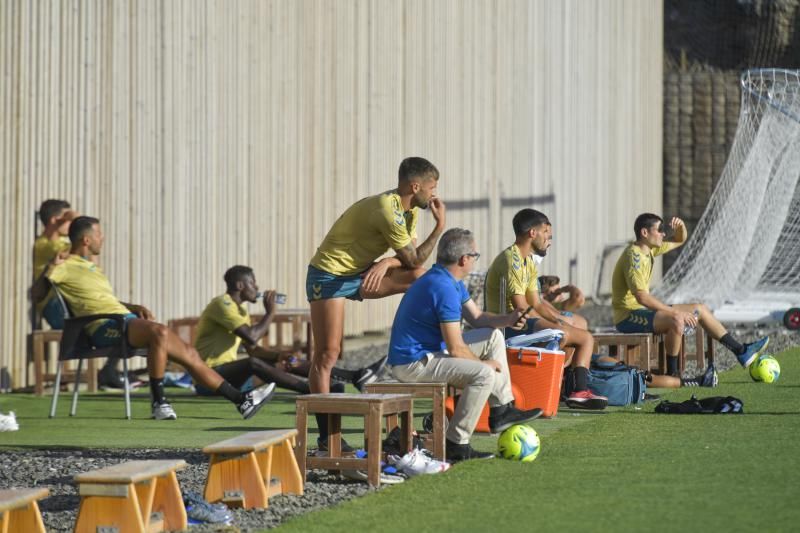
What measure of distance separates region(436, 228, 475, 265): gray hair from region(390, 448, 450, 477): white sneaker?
116 centimetres

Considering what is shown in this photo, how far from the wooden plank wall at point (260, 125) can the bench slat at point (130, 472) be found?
251 inches

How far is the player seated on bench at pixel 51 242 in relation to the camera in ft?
39.3

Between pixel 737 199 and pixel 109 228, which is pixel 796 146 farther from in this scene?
pixel 109 228

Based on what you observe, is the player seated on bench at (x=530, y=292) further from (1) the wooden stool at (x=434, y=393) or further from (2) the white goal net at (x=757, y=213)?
(2) the white goal net at (x=757, y=213)

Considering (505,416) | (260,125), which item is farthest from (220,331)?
(260,125)

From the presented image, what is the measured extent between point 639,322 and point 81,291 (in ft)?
14.9

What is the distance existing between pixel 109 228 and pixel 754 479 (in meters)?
7.87

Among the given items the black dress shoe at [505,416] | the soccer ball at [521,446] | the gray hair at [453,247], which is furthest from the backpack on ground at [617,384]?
the soccer ball at [521,446]

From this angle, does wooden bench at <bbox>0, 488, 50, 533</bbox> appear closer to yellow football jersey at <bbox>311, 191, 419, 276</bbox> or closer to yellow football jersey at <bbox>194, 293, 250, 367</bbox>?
yellow football jersey at <bbox>311, 191, 419, 276</bbox>

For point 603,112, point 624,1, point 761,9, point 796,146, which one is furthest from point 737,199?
point 761,9

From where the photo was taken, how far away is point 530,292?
10578mm

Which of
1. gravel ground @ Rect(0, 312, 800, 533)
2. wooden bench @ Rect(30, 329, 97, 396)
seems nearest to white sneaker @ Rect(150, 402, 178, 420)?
gravel ground @ Rect(0, 312, 800, 533)

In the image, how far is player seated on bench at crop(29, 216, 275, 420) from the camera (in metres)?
10.1

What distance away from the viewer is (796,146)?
18.6 m
